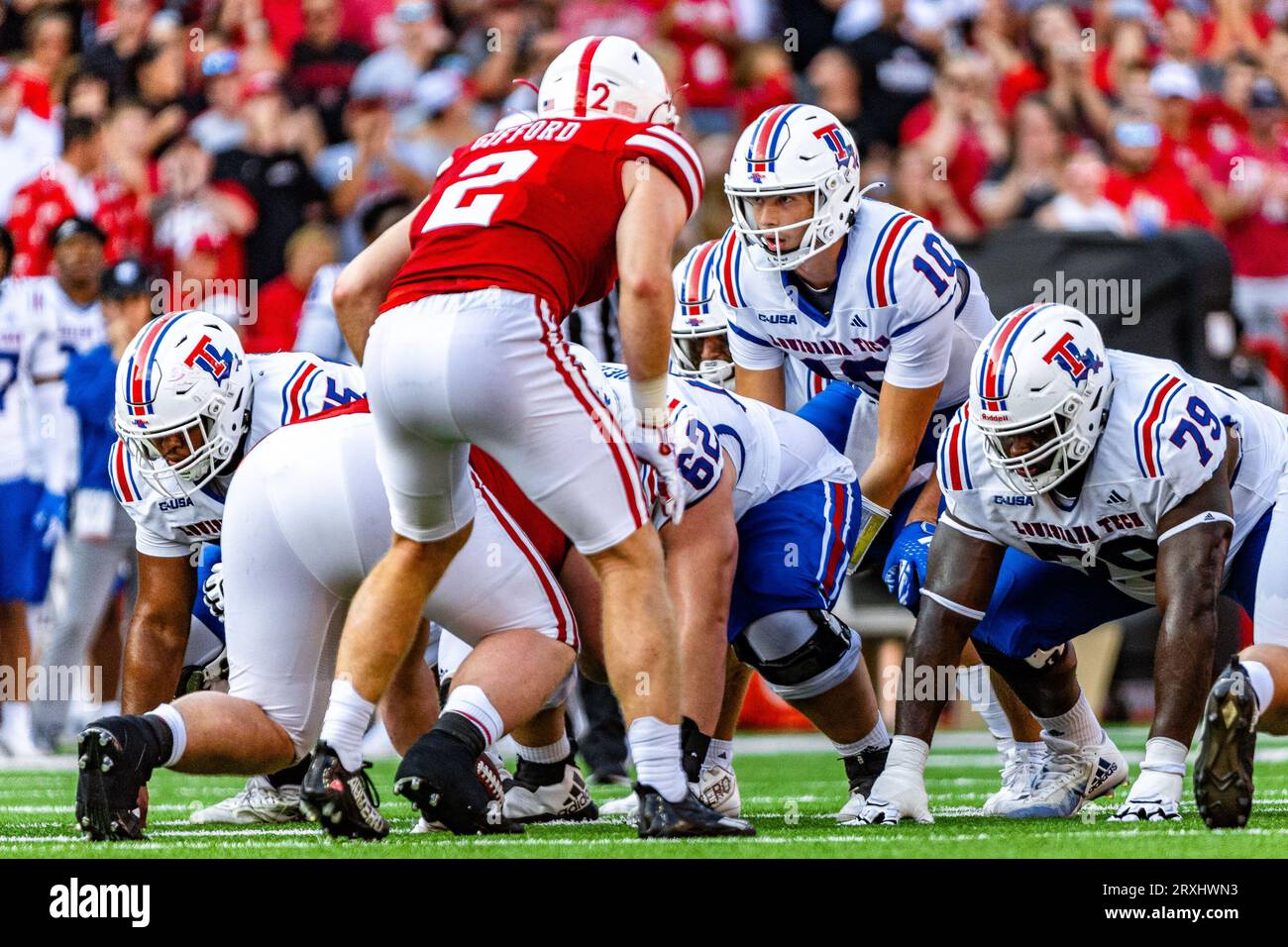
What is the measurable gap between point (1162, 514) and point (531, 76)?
7.52 meters

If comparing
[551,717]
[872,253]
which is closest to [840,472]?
[872,253]

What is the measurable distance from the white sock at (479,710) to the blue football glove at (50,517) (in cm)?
567

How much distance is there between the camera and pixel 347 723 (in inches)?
180

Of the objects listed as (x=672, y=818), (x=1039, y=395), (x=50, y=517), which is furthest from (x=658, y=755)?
(x=50, y=517)

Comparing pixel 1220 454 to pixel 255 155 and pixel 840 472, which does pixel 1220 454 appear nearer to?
pixel 840 472

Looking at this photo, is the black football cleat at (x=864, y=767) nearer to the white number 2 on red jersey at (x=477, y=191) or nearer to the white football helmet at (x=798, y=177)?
the white football helmet at (x=798, y=177)

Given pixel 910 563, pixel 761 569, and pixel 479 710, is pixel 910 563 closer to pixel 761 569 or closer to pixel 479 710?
pixel 761 569

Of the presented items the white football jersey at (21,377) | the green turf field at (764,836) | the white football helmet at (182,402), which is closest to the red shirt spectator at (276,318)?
the white football jersey at (21,377)

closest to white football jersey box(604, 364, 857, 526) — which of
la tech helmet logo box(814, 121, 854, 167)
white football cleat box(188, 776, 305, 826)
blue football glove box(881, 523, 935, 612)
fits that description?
blue football glove box(881, 523, 935, 612)

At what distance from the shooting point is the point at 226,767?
4.98 m

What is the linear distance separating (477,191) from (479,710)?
1.25m

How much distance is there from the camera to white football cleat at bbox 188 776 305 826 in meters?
6.00
